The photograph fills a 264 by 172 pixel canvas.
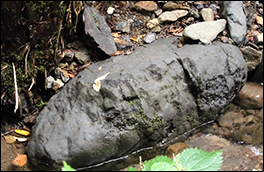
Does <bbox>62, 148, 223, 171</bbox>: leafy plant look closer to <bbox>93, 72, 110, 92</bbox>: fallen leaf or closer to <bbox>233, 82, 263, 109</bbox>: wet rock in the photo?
<bbox>93, 72, 110, 92</bbox>: fallen leaf

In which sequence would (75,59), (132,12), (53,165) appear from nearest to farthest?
(53,165) → (75,59) → (132,12)

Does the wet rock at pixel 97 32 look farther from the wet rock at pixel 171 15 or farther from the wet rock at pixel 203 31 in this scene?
the wet rock at pixel 203 31

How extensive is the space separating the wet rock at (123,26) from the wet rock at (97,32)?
0.17 metres

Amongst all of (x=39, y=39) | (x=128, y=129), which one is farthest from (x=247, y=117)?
(x=39, y=39)

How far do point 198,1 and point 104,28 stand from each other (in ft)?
4.19

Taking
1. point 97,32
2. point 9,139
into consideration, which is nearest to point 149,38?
point 97,32

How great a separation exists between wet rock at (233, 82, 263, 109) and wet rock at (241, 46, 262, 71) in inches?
11.2

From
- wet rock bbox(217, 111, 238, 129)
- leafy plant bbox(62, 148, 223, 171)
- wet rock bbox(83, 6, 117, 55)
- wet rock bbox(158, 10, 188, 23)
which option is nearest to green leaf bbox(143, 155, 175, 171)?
leafy plant bbox(62, 148, 223, 171)

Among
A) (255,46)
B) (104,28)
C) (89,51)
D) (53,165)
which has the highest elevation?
(104,28)

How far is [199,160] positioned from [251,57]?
3.23 metres

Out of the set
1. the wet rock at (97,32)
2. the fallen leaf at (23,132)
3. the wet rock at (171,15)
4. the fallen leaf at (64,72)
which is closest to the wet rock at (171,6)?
the wet rock at (171,15)

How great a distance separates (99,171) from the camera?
276cm

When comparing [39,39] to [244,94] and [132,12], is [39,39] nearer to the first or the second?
[132,12]

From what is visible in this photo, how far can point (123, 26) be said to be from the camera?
343cm
